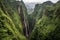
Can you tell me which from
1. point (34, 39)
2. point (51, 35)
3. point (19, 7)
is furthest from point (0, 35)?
point (19, 7)

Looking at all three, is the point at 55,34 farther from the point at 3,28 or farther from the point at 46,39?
the point at 3,28

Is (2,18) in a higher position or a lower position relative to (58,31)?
higher

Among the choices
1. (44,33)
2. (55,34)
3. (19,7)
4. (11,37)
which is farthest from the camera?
(19,7)

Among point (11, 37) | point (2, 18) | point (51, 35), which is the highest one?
point (2, 18)

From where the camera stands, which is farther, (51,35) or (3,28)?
(51,35)

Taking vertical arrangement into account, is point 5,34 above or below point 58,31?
above

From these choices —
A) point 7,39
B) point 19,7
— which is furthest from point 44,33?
point 19,7

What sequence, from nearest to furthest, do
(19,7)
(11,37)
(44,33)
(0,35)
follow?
1. (0,35)
2. (11,37)
3. (44,33)
4. (19,7)

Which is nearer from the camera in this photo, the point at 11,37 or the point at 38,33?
the point at 11,37

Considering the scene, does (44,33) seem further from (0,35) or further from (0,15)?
(0,35)
